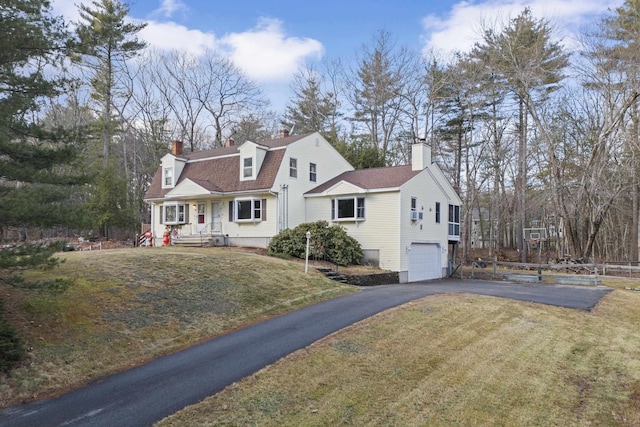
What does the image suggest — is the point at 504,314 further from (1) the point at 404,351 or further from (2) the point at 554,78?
(2) the point at 554,78

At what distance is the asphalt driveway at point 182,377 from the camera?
5293 millimetres

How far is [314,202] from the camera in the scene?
23.1 m

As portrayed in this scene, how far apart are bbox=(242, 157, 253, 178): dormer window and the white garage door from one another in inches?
364

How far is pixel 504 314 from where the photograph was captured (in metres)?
10.6

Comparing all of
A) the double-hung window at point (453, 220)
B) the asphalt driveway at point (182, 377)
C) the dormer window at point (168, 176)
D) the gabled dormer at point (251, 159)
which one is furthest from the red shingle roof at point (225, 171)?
the asphalt driveway at point (182, 377)

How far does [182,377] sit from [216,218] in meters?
18.1

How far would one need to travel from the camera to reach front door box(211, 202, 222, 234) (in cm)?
2386

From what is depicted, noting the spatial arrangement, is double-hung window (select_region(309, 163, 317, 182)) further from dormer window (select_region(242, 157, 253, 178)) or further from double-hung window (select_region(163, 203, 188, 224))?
double-hung window (select_region(163, 203, 188, 224))

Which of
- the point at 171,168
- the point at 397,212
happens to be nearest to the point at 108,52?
the point at 171,168

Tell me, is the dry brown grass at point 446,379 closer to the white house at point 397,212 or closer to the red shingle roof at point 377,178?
the white house at point 397,212

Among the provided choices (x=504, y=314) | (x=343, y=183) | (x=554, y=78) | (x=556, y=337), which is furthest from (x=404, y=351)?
(x=554, y=78)

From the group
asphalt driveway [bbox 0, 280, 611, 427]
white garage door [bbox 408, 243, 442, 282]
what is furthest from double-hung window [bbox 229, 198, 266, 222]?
asphalt driveway [bbox 0, 280, 611, 427]

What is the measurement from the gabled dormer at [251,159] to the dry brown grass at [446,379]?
14438 millimetres

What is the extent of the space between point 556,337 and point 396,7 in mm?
14159
